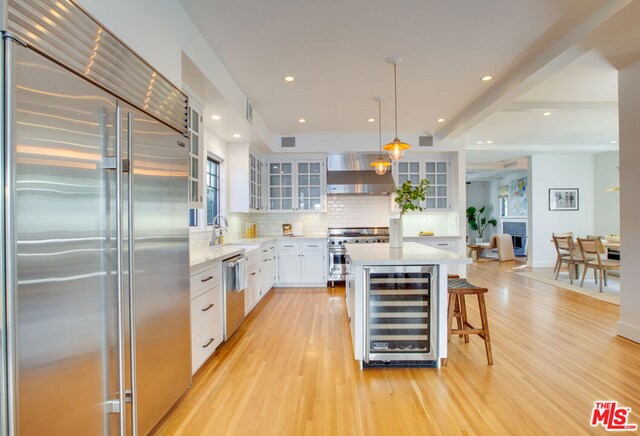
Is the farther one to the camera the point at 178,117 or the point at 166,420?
the point at 178,117

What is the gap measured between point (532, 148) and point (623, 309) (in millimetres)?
5233

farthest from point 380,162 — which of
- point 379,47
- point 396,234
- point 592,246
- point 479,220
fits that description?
point 479,220

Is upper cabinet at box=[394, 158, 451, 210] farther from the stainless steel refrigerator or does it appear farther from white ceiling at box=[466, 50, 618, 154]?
the stainless steel refrigerator

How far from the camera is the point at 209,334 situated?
259 cm

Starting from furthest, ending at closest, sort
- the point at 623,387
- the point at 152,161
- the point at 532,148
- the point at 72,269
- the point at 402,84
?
the point at 532,148 → the point at 402,84 → the point at 623,387 → the point at 152,161 → the point at 72,269

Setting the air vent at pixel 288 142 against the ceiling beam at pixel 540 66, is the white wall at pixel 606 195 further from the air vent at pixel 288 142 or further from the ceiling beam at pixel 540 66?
the air vent at pixel 288 142

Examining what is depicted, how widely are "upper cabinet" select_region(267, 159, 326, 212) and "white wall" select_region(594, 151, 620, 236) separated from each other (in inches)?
271

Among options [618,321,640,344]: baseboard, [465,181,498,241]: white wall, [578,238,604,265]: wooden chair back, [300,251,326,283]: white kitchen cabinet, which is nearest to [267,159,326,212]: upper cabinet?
[300,251,326,283]: white kitchen cabinet

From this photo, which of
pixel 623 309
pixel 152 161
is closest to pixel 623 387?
pixel 623 309

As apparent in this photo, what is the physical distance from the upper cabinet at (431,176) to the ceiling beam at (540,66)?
1.52 meters

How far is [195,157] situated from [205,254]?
3.00ft

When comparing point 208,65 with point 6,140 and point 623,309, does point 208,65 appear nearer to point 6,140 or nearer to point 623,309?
point 6,140

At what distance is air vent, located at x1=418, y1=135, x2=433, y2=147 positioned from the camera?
5773mm

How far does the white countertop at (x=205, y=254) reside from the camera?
240 cm
